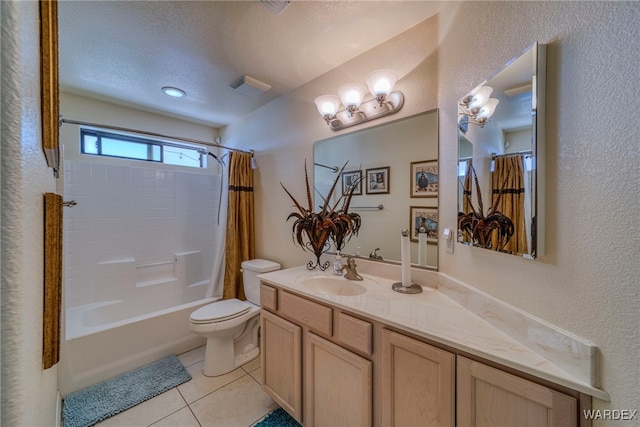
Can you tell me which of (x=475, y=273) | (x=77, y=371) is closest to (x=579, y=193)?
(x=475, y=273)

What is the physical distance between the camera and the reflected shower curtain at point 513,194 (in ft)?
2.77

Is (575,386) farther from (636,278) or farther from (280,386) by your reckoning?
(280,386)

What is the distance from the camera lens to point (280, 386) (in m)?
1.46

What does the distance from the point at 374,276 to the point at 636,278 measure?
118 centimetres

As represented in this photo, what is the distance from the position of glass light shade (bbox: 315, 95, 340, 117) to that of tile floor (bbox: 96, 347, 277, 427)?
2.07 meters

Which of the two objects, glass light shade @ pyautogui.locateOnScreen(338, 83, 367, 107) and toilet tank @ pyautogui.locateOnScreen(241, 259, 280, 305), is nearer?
glass light shade @ pyautogui.locateOnScreen(338, 83, 367, 107)

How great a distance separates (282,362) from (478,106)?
5.54 ft

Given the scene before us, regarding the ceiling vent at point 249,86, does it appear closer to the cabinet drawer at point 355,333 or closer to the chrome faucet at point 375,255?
the chrome faucet at point 375,255

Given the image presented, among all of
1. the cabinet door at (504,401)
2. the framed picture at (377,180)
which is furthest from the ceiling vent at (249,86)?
the cabinet door at (504,401)

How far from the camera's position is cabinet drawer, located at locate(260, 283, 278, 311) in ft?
4.94

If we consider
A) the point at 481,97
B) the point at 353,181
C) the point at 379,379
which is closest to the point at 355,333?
A: the point at 379,379

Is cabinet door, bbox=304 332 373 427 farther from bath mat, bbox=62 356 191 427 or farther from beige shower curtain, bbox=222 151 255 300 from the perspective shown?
beige shower curtain, bbox=222 151 255 300

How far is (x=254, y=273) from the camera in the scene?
226 cm

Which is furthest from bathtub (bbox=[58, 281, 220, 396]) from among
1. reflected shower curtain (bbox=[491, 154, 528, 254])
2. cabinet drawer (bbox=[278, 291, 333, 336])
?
reflected shower curtain (bbox=[491, 154, 528, 254])
